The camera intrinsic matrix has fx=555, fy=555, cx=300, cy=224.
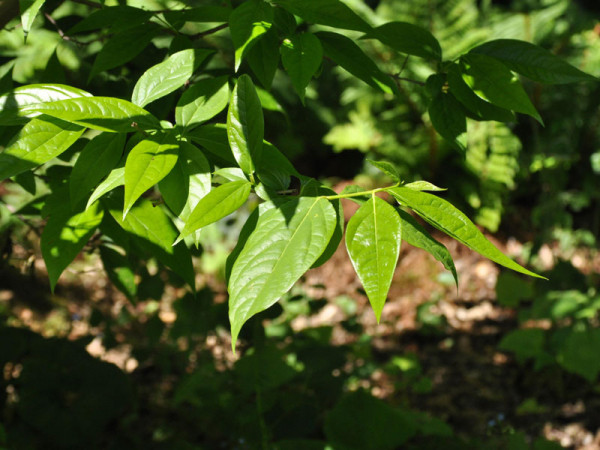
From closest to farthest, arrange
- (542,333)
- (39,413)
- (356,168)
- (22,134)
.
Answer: (22,134) < (39,413) < (542,333) < (356,168)

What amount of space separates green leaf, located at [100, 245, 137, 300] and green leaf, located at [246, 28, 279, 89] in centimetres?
62

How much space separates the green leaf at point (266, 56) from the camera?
3.09 ft

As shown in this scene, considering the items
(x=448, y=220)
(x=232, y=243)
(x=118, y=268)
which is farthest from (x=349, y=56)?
(x=232, y=243)

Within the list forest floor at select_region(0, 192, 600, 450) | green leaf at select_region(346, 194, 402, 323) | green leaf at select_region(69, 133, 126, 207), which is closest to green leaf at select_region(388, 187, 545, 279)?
green leaf at select_region(346, 194, 402, 323)

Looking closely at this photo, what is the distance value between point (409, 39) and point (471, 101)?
0.16m

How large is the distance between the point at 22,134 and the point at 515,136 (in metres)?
4.23

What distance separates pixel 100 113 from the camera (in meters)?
0.81

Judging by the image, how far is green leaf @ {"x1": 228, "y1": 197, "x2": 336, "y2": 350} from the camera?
0.67 meters

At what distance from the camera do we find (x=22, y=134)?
32.2 inches

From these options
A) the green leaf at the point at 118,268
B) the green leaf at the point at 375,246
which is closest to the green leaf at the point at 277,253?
the green leaf at the point at 375,246

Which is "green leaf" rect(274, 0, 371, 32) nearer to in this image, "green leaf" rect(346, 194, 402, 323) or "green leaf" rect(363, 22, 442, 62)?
"green leaf" rect(363, 22, 442, 62)

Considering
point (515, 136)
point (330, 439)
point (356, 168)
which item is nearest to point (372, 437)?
point (330, 439)

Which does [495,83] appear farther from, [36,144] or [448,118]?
[36,144]

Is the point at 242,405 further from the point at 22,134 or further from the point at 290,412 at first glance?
the point at 22,134
